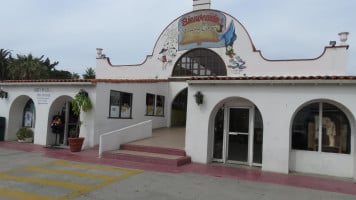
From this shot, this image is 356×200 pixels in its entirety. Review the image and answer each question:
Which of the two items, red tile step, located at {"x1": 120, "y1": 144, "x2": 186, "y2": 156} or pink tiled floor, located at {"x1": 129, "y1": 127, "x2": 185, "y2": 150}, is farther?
pink tiled floor, located at {"x1": 129, "y1": 127, "x2": 185, "y2": 150}

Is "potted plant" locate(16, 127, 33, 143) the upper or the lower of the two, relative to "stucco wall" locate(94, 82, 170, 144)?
lower

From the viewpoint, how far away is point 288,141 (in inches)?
377

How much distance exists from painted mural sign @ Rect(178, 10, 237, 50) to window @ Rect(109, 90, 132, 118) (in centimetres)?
694

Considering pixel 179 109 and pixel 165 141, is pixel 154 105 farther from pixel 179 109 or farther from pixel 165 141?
pixel 165 141

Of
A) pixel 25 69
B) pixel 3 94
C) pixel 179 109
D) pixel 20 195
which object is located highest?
pixel 25 69

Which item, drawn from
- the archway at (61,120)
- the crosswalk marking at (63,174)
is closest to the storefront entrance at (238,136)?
the crosswalk marking at (63,174)

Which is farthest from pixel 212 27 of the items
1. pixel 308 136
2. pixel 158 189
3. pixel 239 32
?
pixel 158 189

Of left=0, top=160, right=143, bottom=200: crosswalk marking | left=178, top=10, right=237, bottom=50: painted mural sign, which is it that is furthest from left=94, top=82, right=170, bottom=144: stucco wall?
left=178, top=10, right=237, bottom=50: painted mural sign

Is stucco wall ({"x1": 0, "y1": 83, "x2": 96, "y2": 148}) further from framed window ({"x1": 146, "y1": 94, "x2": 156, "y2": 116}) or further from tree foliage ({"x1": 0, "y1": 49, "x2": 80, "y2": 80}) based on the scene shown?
tree foliage ({"x1": 0, "y1": 49, "x2": 80, "y2": 80})

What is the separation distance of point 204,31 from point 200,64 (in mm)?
2197

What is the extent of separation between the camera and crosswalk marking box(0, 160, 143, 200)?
6410 mm

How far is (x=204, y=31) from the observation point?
782 inches

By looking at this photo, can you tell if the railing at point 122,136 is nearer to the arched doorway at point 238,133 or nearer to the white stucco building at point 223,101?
the white stucco building at point 223,101

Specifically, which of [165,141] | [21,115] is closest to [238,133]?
[165,141]
